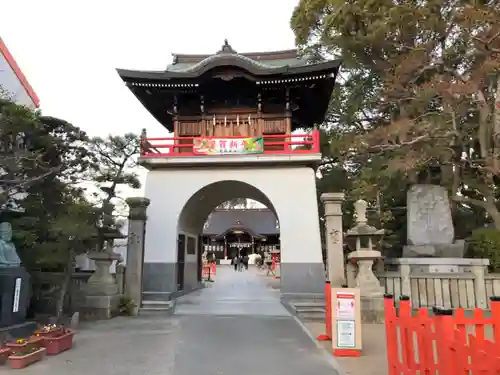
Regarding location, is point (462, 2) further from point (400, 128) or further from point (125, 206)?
point (125, 206)

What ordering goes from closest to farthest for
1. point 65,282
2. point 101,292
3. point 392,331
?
point 392,331 → point 65,282 → point 101,292

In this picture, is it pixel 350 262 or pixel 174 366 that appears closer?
pixel 174 366

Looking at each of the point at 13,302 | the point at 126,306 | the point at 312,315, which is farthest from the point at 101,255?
the point at 312,315

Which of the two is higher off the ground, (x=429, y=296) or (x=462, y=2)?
(x=462, y=2)

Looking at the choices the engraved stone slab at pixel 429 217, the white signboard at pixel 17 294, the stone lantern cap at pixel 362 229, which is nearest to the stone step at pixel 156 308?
the white signboard at pixel 17 294

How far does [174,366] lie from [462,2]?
1589 cm

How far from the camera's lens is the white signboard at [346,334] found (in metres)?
6.82

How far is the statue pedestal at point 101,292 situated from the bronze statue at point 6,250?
2.71 m

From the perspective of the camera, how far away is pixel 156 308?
1195 cm

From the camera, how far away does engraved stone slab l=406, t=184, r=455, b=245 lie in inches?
511

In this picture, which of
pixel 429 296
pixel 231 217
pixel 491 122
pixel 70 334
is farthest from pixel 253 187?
pixel 231 217

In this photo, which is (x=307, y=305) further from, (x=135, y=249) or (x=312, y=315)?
(x=135, y=249)

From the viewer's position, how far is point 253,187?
1417cm

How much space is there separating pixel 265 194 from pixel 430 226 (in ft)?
18.6
